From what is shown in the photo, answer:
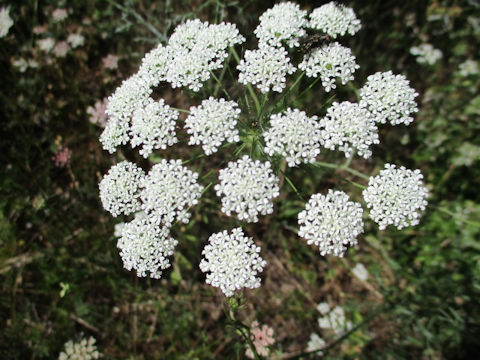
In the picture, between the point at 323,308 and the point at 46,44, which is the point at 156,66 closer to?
the point at 46,44

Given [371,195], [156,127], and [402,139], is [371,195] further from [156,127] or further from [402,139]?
[402,139]

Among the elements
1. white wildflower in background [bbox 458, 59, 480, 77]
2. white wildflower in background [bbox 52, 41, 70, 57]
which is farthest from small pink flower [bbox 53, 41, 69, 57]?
white wildflower in background [bbox 458, 59, 480, 77]

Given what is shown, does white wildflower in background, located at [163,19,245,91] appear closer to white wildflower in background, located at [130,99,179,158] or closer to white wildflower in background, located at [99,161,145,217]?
white wildflower in background, located at [130,99,179,158]

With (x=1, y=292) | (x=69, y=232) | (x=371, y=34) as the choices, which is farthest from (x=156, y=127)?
(x=371, y=34)

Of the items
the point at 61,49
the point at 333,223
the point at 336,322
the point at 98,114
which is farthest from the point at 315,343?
the point at 61,49

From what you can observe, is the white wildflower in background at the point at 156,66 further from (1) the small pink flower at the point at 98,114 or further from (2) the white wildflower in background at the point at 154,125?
(1) the small pink flower at the point at 98,114

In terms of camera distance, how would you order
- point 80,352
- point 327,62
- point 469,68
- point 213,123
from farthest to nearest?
1. point 469,68
2. point 80,352
3. point 327,62
4. point 213,123
